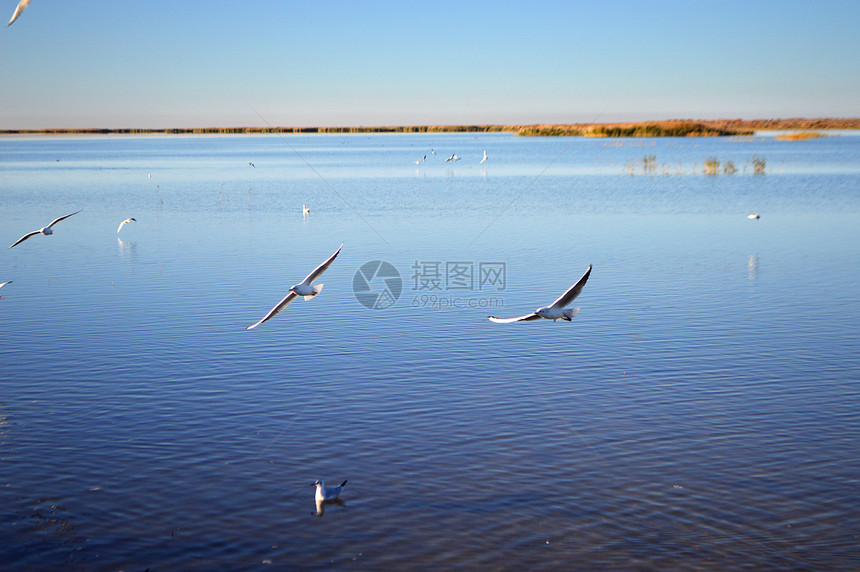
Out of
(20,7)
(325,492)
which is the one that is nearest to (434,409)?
(325,492)

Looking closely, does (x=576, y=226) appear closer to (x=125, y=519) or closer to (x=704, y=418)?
(x=704, y=418)

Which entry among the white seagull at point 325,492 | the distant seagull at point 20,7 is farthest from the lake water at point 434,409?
the distant seagull at point 20,7

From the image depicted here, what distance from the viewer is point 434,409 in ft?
48.3

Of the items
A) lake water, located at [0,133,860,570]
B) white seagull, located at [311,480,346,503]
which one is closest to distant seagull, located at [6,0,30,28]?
lake water, located at [0,133,860,570]

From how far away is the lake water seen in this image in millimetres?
10500

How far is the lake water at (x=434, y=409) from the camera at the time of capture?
34.4 feet

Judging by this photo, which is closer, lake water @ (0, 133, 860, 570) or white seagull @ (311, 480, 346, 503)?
lake water @ (0, 133, 860, 570)

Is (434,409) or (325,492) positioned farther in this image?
(434,409)

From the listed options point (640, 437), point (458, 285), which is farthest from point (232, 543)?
point (458, 285)

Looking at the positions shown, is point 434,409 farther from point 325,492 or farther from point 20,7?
point 20,7

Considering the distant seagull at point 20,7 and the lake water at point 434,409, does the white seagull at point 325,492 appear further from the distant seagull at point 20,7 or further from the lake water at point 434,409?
the distant seagull at point 20,7

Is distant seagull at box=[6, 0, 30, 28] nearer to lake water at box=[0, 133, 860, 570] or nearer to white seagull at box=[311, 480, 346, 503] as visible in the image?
lake water at box=[0, 133, 860, 570]

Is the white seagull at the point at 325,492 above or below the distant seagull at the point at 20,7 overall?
below

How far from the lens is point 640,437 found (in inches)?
529
